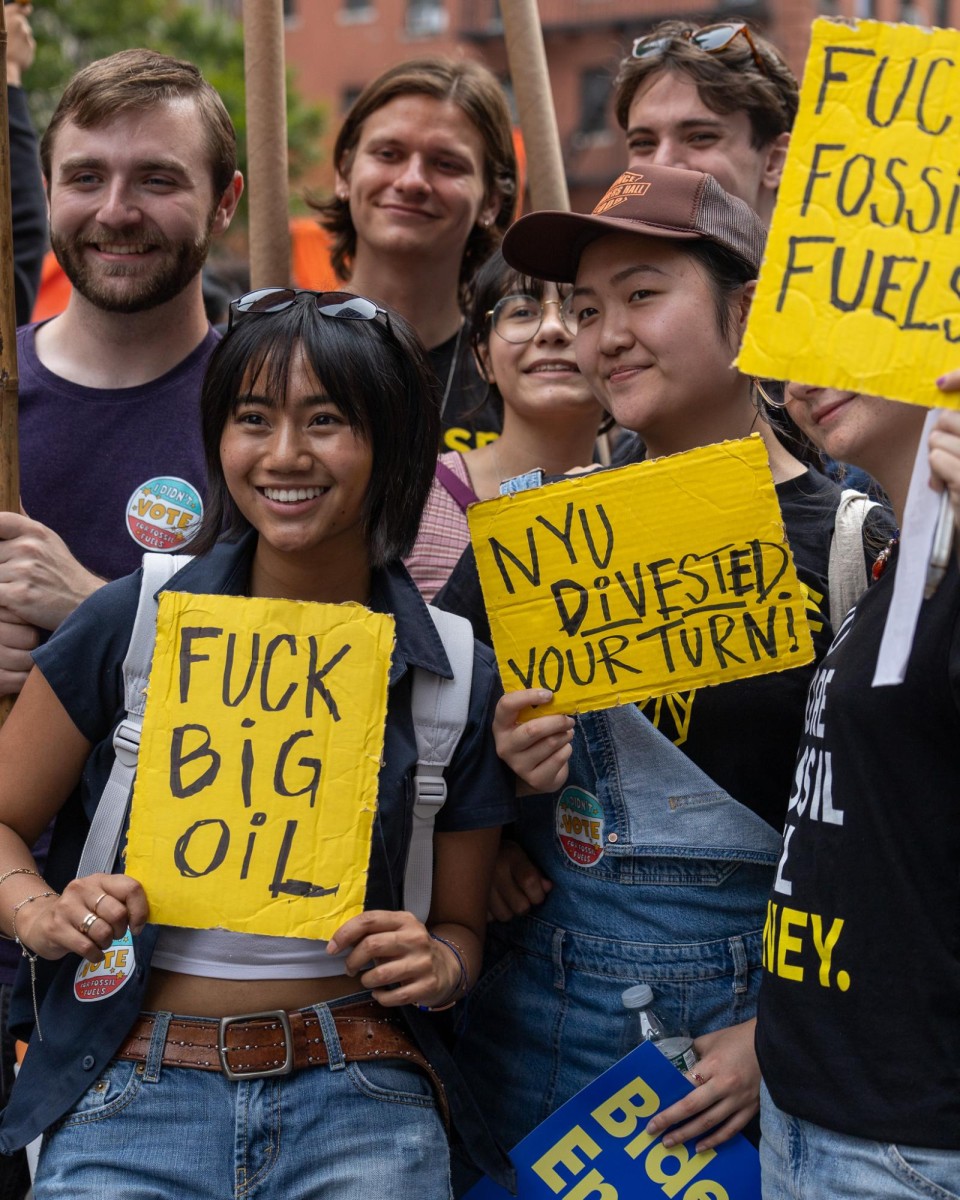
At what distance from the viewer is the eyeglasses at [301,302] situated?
8.74 feet

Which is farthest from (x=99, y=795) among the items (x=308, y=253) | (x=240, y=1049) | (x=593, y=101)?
(x=593, y=101)

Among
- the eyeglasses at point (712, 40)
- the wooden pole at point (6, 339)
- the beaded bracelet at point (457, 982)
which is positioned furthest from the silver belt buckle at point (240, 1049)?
the eyeglasses at point (712, 40)

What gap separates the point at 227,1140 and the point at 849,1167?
94 centimetres

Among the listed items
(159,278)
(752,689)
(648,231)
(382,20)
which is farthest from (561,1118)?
(382,20)

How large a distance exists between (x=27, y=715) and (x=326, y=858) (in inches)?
23.1

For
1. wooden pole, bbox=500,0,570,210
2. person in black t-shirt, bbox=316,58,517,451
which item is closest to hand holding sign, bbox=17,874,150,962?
person in black t-shirt, bbox=316,58,517,451

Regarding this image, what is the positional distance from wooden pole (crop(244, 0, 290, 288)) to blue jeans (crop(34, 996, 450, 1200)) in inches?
71.9

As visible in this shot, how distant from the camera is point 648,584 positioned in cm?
258

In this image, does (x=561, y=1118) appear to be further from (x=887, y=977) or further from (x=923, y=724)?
(x=923, y=724)

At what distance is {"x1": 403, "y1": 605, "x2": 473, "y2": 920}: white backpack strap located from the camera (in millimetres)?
2543

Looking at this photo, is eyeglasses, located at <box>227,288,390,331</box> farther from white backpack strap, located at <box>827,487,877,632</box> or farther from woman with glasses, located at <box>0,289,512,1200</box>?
white backpack strap, located at <box>827,487,877,632</box>

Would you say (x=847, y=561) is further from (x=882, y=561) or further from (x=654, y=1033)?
(x=654, y=1033)

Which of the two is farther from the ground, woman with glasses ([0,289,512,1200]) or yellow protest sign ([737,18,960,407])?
yellow protest sign ([737,18,960,407])

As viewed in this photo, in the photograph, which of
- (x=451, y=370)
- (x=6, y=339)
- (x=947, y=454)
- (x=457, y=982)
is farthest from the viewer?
(x=451, y=370)
